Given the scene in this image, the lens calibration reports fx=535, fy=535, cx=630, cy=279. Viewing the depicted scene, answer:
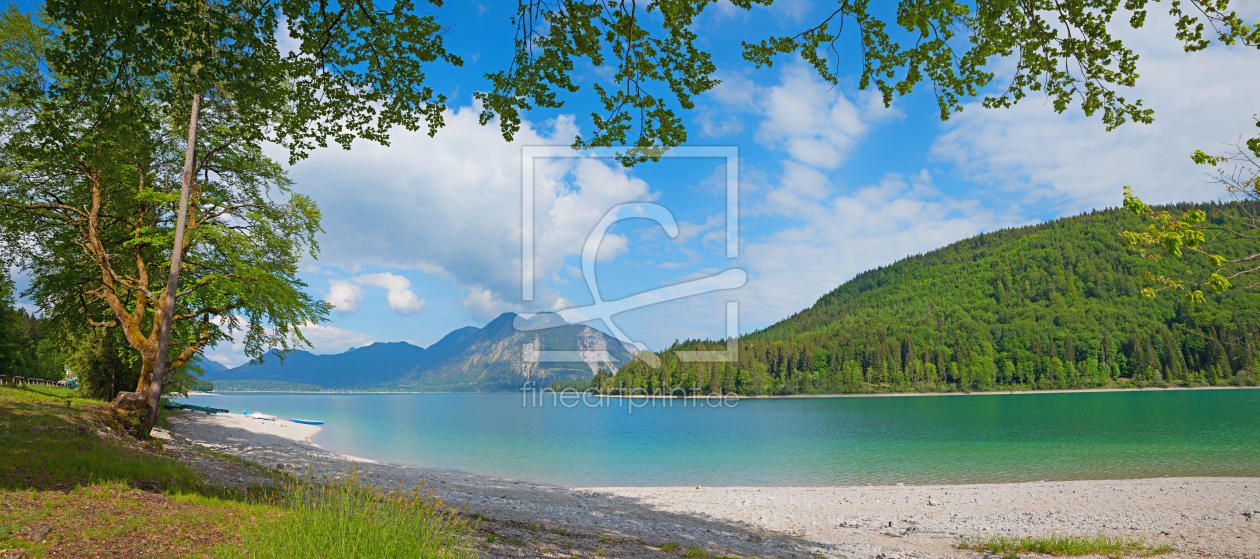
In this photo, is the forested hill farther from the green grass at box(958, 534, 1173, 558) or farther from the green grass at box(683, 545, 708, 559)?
the green grass at box(683, 545, 708, 559)

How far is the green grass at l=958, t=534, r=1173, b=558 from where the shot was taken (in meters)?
11.0

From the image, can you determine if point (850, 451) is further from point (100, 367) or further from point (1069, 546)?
point (100, 367)

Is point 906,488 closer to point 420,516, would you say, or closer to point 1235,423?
point 420,516

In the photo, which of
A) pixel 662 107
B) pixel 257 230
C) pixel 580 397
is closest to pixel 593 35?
pixel 662 107

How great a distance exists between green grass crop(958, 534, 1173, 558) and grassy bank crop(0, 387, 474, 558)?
11.2m

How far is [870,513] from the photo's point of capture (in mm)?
16688

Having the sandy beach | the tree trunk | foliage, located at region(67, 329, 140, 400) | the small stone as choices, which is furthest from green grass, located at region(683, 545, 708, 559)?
foliage, located at region(67, 329, 140, 400)

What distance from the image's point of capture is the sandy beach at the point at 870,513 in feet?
37.1

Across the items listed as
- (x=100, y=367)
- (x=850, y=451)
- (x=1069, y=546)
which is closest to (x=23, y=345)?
(x=100, y=367)

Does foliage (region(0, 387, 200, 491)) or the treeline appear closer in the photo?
foliage (region(0, 387, 200, 491))

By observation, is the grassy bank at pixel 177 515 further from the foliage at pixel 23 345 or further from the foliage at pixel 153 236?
the foliage at pixel 23 345

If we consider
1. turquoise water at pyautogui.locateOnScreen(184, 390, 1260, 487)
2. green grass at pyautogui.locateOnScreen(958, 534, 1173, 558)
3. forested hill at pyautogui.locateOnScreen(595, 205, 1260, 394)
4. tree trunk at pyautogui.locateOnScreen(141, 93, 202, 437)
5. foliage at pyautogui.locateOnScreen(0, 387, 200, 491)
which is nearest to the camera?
foliage at pyautogui.locateOnScreen(0, 387, 200, 491)

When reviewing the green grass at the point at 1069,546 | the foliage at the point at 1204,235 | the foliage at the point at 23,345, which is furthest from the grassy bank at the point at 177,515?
the foliage at the point at 23,345

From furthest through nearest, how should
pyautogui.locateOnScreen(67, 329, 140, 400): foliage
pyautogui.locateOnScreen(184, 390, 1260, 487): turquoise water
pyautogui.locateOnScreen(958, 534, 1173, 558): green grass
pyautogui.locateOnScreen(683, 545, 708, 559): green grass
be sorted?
pyautogui.locateOnScreen(184, 390, 1260, 487): turquoise water < pyautogui.locateOnScreen(67, 329, 140, 400): foliage < pyautogui.locateOnScreen(958, 534, 1173, 558): green grass < pyautogui.locateOnScreen(683, 545, 708, 559): green grass
